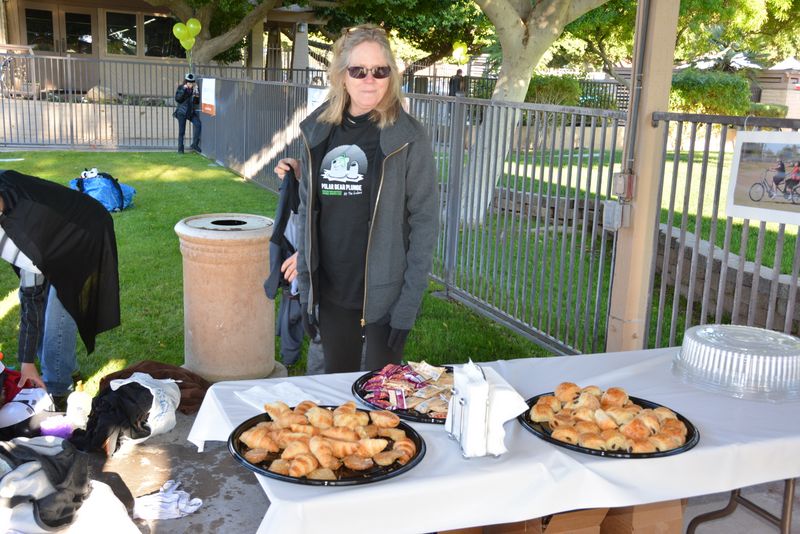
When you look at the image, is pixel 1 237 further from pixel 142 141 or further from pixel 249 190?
pixel 142 141

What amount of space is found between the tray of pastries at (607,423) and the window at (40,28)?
1229 inches

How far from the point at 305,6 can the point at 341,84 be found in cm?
2779

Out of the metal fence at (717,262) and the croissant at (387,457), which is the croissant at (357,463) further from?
the metal fence at (717,262)

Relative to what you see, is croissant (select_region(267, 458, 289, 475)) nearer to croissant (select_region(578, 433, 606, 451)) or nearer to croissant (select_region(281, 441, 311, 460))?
croissant (select_region(281, 441, 311, 460))

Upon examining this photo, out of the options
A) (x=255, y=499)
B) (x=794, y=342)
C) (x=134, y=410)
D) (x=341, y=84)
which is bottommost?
(x=255, y=499)

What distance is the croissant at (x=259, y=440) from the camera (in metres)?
2.35

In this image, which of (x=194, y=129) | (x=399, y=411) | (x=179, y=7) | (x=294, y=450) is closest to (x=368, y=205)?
(x=399, y=411)

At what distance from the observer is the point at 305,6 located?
1174 inches

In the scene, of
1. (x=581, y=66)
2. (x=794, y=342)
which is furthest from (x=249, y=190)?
(x=581, y=66)

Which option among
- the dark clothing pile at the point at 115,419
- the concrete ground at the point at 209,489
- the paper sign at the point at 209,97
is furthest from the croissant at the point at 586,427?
the paper sign at the point at 209,97

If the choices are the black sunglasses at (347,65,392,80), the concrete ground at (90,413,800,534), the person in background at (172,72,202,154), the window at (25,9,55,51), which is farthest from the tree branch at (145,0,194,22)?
the black sunglasses at (347,65,392,80)

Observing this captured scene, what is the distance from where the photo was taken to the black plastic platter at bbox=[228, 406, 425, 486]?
84.8 inches

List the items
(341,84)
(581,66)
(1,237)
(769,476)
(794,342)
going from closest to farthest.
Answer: (769,476) → (794,342) → (341,84) → (1,237) → (581,66)

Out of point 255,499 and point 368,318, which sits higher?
point 368,318
